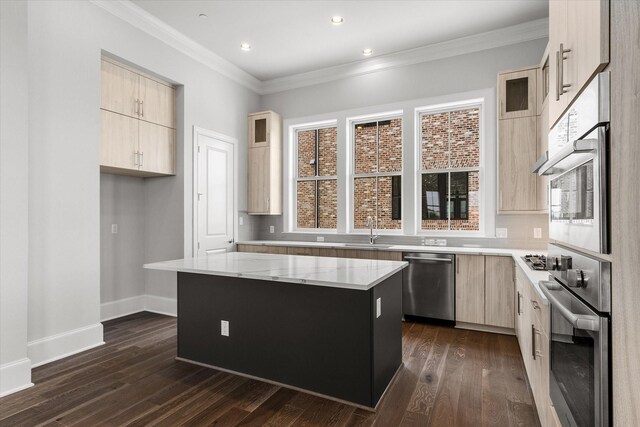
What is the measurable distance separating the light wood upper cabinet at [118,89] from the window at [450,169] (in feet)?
11.6

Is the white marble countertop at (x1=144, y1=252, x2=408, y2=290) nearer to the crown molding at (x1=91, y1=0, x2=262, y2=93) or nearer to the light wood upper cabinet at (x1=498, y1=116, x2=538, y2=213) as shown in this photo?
the light wood upper cabinet at (x1=498, y1=116, x2=538, y2=213)

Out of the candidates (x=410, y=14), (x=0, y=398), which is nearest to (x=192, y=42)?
(x=410, y=14)

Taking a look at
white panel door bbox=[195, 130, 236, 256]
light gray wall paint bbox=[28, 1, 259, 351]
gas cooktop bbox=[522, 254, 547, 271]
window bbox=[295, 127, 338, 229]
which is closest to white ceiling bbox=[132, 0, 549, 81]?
light gray wall paint bbox=[28, 1, 259, 351]

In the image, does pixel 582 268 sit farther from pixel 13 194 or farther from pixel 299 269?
pixel 13 194

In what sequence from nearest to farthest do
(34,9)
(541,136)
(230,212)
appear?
(34,9), (541,136), (230,212)

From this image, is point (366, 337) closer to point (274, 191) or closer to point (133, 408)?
point (133, 408)

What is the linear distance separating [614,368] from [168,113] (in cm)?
463

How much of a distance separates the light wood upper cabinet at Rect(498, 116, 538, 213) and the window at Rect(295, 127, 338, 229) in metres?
2.28

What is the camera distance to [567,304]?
1314 millimetres

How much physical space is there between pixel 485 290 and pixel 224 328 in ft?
8.69

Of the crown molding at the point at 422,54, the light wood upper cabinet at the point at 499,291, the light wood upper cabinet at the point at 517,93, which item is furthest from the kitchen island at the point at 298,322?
the crown molding at the point at 422,54

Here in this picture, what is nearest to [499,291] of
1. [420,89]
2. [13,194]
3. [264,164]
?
[420,89]

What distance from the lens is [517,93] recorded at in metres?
3.86

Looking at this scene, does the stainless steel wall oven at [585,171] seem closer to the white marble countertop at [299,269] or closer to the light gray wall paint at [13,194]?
the white marble countertop at [299,269]
